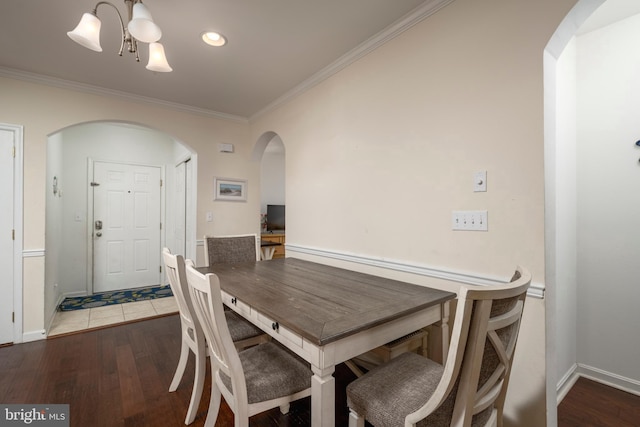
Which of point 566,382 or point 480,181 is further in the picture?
point 566,382

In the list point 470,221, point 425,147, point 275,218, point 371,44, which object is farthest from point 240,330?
point 275,218

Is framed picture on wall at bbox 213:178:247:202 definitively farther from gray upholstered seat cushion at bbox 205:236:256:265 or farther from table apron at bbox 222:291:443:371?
table apron at bbox 222:291:443:371

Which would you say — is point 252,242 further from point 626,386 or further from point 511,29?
point 626,386

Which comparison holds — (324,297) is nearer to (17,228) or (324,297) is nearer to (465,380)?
(465,380)

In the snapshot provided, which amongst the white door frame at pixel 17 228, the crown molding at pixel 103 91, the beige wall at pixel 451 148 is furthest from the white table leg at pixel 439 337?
the white door frame at pixel 17 228

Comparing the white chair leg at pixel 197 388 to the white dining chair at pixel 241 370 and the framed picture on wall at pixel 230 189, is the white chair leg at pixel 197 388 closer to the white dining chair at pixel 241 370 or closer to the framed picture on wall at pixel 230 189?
the white dining chair at pixel 241 370

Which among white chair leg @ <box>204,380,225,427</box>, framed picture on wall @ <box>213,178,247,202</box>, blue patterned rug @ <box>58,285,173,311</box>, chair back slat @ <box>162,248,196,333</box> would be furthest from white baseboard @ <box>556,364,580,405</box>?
blue patterned rug @ <box>58,285,173,311</box>

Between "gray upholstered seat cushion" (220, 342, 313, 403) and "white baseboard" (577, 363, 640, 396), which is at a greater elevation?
"gray upholstered seat cushion" (220, 342, 313, 403)

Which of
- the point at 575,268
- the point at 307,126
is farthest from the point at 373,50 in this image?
the point at 575,268

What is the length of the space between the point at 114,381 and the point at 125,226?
9.80 ft

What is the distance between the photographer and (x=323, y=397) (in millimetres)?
986

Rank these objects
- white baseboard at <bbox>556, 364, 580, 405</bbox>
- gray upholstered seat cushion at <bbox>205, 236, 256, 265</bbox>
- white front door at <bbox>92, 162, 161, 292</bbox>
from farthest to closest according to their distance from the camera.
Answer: white front door at <bbox>92, 162, 161, 292</bbox>
gray upholstered seat cushion at <bbox>205, 236, 256, 265</bbox>
white baseboard at <bbox>556, 364, 580, 405</bbox>

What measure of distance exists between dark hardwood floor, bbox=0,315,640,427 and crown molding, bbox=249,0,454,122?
2.50 meters

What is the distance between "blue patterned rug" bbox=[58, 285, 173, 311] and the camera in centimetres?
363
